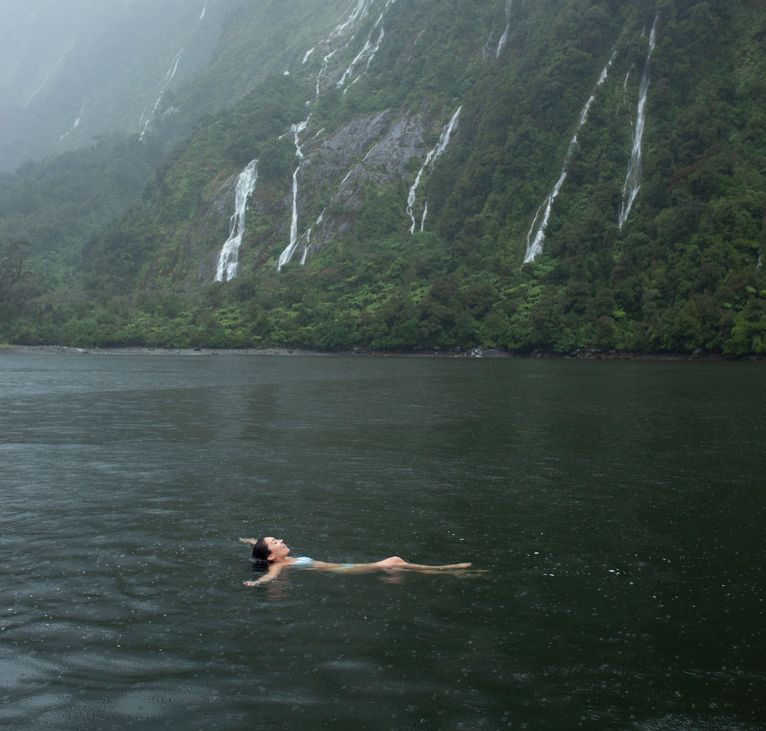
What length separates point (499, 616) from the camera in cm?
1134

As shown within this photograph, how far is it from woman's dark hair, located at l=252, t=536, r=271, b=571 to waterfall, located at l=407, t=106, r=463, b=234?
128696mm

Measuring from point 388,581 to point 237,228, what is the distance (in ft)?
461

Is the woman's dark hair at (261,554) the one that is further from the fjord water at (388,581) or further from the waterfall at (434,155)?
the waterfall at (434,155)

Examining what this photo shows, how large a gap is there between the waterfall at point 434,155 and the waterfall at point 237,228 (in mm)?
30181

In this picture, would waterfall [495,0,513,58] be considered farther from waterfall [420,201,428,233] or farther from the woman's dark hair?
the woman's dark hair

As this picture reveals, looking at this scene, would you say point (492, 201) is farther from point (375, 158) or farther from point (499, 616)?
point (499, 616)

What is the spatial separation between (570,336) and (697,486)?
241 feet

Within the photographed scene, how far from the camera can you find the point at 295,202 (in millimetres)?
150125

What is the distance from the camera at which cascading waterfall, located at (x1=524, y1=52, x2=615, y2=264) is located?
116m

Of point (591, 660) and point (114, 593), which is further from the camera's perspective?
point (114, 593)

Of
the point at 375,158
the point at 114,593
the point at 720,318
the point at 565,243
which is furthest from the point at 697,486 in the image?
the point at 375,158

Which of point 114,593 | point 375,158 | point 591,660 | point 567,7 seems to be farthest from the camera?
point 375,158

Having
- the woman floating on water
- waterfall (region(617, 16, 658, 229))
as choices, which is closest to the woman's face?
the woman floating on water

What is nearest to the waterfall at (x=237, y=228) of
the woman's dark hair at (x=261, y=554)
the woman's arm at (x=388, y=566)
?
the woman's dark hair at (x=261, y=554)
